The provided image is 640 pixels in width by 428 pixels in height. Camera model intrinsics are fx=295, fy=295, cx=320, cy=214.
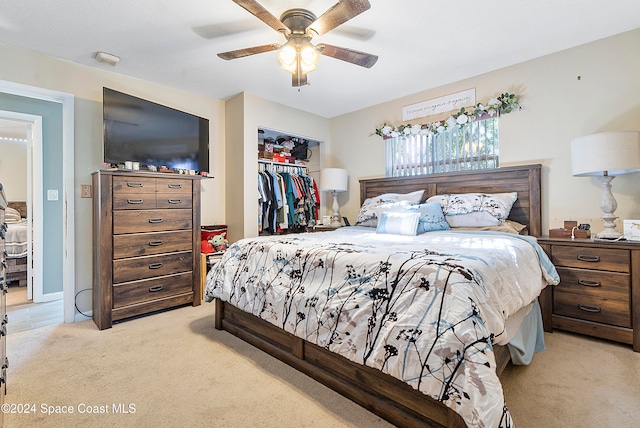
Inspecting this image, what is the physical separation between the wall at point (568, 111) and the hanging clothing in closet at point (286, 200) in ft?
7.38

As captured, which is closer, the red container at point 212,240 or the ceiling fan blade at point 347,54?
the ceiling fan blade at point 347,54

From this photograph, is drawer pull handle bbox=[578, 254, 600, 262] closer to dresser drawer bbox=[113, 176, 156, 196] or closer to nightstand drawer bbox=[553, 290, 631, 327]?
nightstand drawer bbox=[553, 290, 631, 327]

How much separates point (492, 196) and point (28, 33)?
4.11 metres

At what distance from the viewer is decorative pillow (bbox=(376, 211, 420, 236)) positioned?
2.53 m

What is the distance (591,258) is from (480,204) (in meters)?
0.87

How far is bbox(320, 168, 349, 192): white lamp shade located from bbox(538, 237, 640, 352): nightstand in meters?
2.36

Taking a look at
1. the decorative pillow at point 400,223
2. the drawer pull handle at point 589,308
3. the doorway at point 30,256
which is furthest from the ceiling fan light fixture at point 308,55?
the doorway at point 30,256

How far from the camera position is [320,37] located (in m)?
2.44

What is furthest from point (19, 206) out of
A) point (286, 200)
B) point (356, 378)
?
point (356, 378)

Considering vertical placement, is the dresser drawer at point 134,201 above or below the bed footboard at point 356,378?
above

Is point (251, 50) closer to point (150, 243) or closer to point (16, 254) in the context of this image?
point (150, 243)

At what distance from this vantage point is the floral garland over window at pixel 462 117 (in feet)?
9.52

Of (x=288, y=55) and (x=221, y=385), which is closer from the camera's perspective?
(x=221, y=385)

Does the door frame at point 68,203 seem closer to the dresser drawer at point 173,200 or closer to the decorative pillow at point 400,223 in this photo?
the dresser drawer at point 173,200
